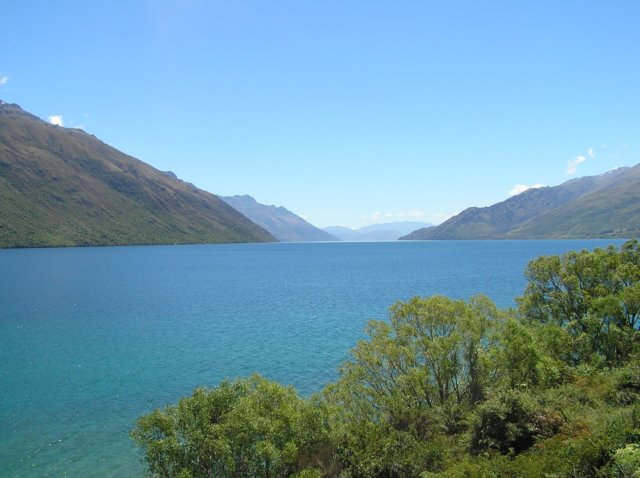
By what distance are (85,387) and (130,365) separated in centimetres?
791

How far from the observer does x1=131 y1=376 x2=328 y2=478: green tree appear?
21766 millimetres

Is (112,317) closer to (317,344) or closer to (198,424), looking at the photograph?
(317,344)

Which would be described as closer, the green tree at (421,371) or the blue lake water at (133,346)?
the green tree at (421,371)

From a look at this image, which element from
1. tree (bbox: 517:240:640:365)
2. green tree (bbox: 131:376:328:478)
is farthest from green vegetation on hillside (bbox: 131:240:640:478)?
tree (bbox: 517:240:640:365)

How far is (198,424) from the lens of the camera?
907 inches

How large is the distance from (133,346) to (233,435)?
156ft

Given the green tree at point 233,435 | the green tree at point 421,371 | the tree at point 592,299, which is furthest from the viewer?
the tree at point 592,299

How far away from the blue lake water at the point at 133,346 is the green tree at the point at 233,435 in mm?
10666

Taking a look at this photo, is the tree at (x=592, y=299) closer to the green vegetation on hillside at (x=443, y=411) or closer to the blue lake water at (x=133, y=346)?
the green vegetation on hillside at (x=443, y=411)

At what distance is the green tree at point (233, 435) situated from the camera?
71.4 feet

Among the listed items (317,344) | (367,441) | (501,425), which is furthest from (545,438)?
(317,344)

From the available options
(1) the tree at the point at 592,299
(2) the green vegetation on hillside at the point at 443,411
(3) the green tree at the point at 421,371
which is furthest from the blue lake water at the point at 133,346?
(1) the tree at the point at 592,299

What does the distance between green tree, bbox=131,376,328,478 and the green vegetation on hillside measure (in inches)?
2.6

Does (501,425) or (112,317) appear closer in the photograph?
(501,425)
